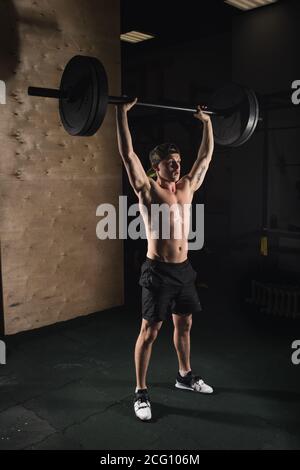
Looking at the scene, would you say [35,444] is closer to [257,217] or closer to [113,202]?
[113,202]

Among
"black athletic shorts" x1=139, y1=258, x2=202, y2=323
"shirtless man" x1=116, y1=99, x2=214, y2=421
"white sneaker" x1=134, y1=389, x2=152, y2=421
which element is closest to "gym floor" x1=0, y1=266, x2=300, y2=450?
"white sneaker" x1=134, y1=389, x2=152, y2=421

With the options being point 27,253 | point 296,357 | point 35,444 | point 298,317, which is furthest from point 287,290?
point 35,444

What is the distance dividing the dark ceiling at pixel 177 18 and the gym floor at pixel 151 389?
355 centimetres

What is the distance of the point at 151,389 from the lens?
286cm

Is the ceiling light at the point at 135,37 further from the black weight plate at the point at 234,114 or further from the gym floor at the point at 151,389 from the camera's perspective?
the gym floor at the point at 151,389

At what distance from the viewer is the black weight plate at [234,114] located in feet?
9.77

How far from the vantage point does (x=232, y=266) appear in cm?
579

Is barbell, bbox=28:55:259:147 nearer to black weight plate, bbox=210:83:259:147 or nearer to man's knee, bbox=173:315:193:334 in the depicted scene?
black weight plate, bbox=210:83:259:147

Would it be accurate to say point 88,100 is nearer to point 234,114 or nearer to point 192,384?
point 234,114

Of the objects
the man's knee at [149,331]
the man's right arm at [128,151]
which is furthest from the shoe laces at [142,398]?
the man's right arm at [128,151]

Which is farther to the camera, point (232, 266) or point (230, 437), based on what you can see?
point (232, 266)

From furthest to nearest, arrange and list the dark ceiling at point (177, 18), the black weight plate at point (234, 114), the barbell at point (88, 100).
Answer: the dark ceiling at point (177, 18)
the black weight plate at point (234, 114)
the barbell at point (88, 100)

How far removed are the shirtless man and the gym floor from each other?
171mm

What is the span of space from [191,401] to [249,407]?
35cm
